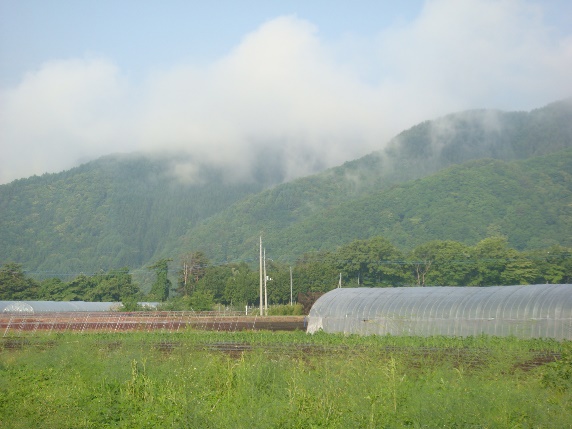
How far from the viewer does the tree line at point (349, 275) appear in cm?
7094

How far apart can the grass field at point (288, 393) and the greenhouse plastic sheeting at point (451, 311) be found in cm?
1499

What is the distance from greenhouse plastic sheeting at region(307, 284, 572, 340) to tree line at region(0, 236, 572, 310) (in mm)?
25922

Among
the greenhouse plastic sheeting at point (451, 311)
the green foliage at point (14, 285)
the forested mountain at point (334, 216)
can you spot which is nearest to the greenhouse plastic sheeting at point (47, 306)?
the green foliage at point (14, 285)

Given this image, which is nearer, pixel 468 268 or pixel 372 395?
pixel 372 395

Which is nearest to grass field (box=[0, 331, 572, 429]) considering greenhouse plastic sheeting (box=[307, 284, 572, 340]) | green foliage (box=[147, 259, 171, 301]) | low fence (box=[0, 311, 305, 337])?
greenhouse plastic sheeting (box=[307, 284, 572, 340])

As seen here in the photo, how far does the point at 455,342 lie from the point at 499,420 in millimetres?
21635

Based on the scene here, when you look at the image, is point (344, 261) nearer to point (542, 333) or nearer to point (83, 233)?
point (542, 333)

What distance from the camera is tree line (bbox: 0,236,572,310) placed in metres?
70.9

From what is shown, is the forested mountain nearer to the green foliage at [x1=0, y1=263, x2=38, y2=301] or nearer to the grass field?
the green foliage at [x1=0, y1=263, x2=38, y2=301]

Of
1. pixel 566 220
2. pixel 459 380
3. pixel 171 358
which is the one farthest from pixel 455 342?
pixel 566 220

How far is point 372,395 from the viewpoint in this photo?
10.7 m

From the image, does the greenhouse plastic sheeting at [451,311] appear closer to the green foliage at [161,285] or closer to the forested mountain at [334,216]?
the green foliage at [161,285]

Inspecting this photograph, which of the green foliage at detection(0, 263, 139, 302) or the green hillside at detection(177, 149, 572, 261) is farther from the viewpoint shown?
the green hillside at detection(177, 149, 572, 261)

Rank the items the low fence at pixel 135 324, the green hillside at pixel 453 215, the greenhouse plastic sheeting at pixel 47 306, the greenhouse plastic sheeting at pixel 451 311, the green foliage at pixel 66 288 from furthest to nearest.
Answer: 1. the green hillside at pixel 453 215
2. the green foliage at pixel 66 288
3. the greenhouse plastic sheeting at pixel 47 306
4. the low fence at pixel 135 324
5. the greenhouse plastic sheeting at pixel 451 311
